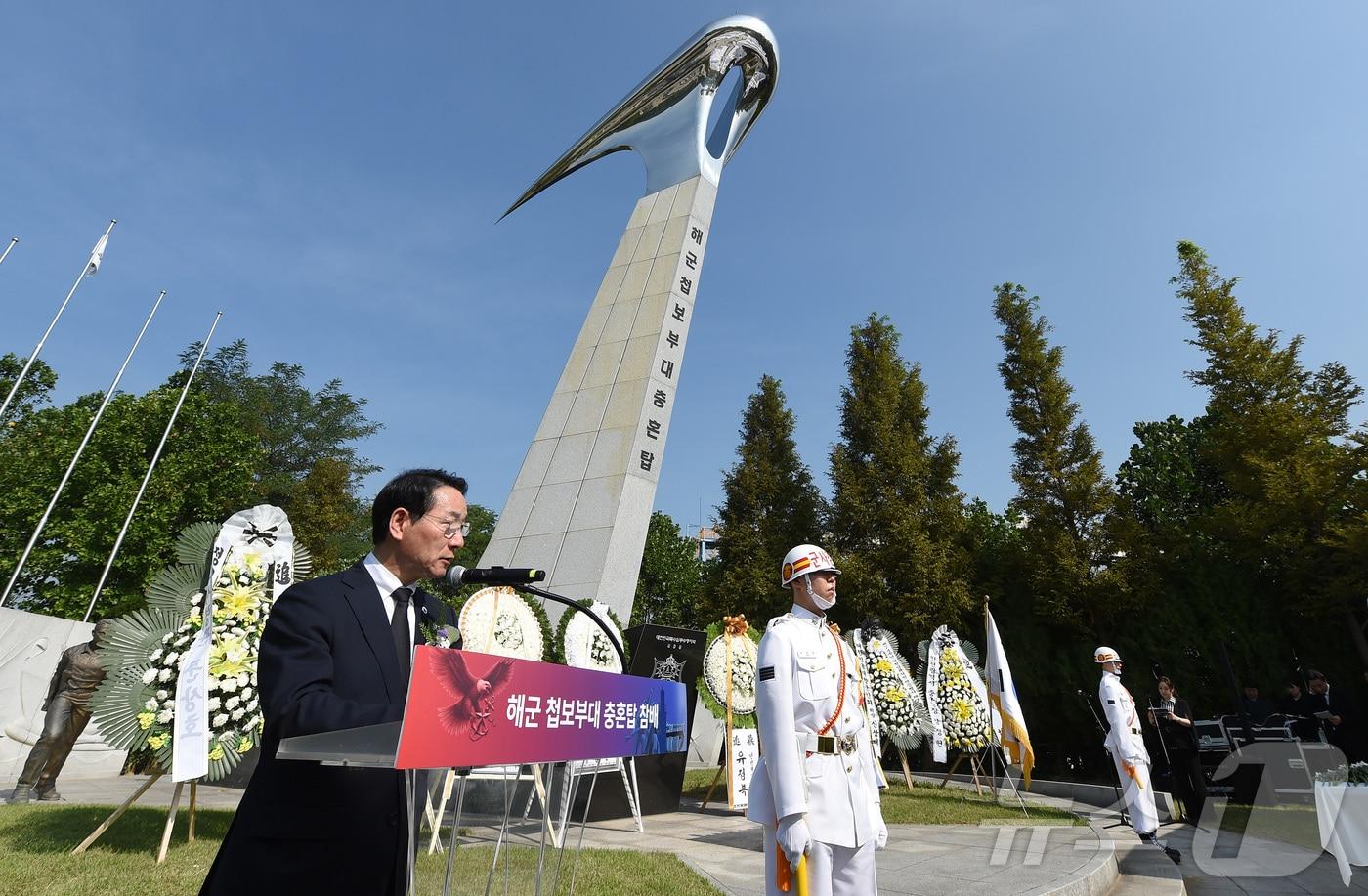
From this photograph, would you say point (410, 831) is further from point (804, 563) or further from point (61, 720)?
point (61, 720)

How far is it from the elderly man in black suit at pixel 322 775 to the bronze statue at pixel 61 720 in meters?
8.05

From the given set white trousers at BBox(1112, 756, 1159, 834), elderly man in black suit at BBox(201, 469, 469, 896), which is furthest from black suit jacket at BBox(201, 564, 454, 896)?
white trousers at BBox(1112, 756, 1159, 834)

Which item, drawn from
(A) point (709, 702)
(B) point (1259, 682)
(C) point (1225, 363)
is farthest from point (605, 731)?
(C) point (1225, 363)

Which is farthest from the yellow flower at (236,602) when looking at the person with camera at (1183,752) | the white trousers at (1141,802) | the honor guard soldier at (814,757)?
the person with camera at (1183,752)

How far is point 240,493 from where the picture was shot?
72.8 feet

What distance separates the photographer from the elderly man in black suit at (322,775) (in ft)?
5.03

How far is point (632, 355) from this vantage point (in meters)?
14.0

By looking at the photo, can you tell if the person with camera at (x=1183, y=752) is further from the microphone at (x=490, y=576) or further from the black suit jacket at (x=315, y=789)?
the black suit jacket at (x=315, y=789)

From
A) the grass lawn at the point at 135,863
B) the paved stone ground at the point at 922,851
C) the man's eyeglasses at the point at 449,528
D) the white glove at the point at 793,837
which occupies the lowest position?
the grass lawn at the point at 135,863

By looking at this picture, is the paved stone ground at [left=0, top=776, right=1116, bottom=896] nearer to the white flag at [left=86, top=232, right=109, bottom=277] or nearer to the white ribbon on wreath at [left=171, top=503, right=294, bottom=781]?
the white ribbon on wreath at [left=171, top=503, right=294, bottom=781]

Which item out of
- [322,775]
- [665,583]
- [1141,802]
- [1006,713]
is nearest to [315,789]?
[322,775]

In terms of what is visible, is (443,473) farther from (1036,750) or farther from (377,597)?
(1036,750)

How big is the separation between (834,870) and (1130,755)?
5129mm

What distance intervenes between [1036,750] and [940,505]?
640 cm
